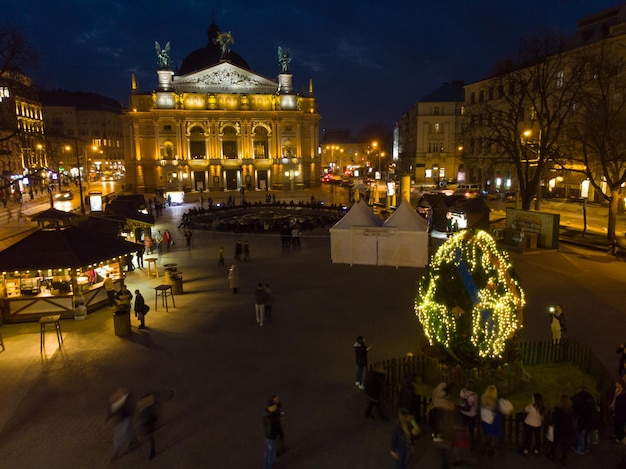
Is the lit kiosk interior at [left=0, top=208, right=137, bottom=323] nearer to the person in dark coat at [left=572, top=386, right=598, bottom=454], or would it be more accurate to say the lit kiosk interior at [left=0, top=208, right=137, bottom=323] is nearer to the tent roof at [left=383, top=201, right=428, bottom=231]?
the tent roof at [left=383, top=201, right=428, bottom=231]

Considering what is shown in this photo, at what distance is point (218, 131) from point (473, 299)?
72459 millimetres

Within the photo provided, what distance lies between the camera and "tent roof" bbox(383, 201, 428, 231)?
876 inches

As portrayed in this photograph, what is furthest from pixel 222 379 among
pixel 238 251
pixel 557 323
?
pixel 238 251

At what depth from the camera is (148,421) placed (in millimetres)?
8391

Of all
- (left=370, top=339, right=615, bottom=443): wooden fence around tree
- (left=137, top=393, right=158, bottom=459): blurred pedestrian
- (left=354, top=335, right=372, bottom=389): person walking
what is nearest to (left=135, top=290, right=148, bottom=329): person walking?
(left=137, top=393, right=158, bottom=459): blurred pedestrian

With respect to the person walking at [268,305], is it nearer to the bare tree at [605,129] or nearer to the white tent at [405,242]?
the white tent at [405,242]

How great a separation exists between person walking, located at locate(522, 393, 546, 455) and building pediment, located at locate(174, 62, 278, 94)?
246ft

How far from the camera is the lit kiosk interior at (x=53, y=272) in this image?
620 inches

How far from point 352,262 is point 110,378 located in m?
13.5

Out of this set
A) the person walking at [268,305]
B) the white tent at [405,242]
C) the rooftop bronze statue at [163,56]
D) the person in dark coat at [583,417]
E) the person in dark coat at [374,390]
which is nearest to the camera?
the person in dark coat at [583,417]

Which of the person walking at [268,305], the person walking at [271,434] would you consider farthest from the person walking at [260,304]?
the person walking at [271,434]

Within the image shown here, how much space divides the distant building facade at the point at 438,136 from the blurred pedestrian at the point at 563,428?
66.1 m

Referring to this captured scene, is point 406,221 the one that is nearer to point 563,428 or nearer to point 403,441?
point 563,428

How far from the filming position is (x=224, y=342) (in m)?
13.5
